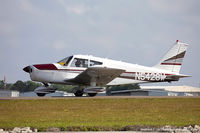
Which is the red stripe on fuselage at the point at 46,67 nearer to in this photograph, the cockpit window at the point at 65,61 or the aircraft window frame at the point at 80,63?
the cockpit window at the point at 65,61

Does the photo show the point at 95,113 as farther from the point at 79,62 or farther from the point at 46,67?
the point at 46,67

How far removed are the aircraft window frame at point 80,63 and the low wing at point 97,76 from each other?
2.66 ft

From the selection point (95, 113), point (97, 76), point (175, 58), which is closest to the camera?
point (95, 113)

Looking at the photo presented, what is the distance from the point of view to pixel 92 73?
1916 cm

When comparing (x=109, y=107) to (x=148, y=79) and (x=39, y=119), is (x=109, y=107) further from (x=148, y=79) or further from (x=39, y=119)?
(x=148, y=79)

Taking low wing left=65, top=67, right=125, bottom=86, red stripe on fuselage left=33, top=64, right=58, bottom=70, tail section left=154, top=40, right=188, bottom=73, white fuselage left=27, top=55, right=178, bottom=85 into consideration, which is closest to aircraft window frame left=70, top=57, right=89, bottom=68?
white fuselage left=27, top=55, right=178, bottom=85

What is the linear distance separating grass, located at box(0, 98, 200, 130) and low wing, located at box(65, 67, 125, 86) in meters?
3.08

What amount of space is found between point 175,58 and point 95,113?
11.4 metres

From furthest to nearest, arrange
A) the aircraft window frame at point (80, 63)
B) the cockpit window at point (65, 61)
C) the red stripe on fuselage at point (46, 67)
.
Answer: the red stripe on fuselage at point (46, 67) < the cockpit window at point (65, 61) < the aircraft window frame at point (80, 63)

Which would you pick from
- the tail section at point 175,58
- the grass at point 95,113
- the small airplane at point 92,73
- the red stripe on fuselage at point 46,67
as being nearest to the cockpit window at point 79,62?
the small airplane at point 92,73

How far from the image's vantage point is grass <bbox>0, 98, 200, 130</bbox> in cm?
1059

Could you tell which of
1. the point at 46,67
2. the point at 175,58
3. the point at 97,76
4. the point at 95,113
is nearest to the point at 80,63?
the point at 97,76

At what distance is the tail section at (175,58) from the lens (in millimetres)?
22516

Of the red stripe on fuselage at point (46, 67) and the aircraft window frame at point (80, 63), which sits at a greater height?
the aircraft window frame at point (80, 63)
